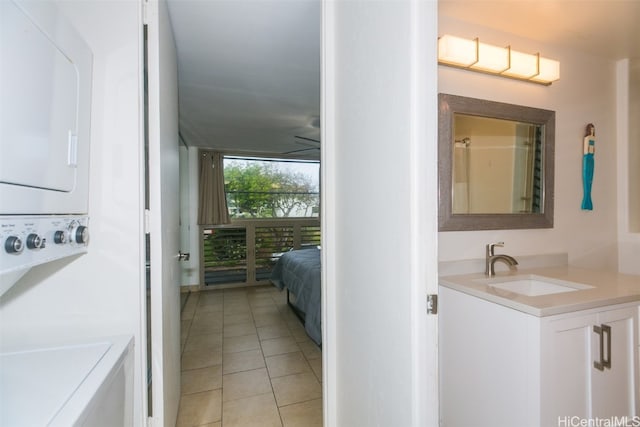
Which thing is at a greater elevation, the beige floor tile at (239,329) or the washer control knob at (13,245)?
the washer control knob at (13,245)

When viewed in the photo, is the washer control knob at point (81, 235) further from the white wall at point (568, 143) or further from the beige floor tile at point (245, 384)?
the white wall at point (568, 143)

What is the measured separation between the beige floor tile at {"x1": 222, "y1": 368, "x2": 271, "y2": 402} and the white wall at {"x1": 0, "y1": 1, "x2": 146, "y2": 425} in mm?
985

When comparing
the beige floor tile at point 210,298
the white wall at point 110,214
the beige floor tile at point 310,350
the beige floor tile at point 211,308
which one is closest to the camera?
the white wall at point 110,214

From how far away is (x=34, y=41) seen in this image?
0.77 m

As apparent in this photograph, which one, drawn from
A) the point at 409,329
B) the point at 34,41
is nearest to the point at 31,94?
the point at 34,41

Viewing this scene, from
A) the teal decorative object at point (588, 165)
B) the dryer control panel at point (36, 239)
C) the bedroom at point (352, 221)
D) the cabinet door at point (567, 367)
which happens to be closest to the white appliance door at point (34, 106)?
the dryer control panel at point (36, 239)

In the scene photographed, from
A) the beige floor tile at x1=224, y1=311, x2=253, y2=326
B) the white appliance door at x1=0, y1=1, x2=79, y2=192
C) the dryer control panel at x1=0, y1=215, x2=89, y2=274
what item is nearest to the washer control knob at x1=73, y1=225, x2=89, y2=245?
the dryer control panel at x1=0, y1=215, x2=89, y2=274

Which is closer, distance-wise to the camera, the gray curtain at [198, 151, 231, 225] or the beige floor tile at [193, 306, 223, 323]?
the beige floor tile at [193, 306, 223, 323]

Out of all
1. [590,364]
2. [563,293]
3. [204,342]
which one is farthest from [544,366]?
[204,342]

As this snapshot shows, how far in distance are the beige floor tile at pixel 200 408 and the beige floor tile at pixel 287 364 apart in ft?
1.43

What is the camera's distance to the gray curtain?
15.4ft

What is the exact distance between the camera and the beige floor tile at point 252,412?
1768mm

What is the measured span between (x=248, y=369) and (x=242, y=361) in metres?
0.15

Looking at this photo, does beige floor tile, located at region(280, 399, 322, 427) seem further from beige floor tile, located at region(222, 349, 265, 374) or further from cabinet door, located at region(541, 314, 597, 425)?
cabinet door, located at region(541, 314, 597, 425)
